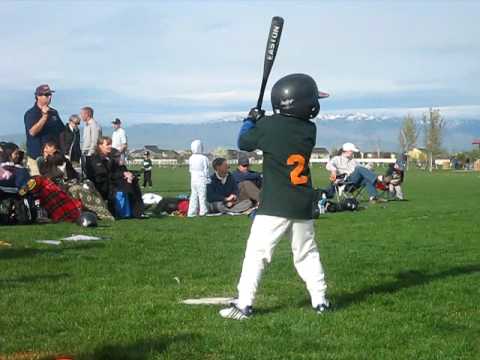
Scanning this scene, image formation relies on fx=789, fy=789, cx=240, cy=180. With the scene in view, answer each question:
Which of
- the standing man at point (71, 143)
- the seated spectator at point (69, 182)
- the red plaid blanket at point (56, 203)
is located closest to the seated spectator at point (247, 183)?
the standing man at point (71, 143)

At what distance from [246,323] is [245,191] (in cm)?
1199

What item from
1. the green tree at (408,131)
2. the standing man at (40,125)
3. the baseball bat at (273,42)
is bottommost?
the green tree at (408,131)

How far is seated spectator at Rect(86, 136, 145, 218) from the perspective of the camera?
1547 cm

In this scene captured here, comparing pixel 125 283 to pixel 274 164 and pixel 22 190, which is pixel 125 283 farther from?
pixel 22 190

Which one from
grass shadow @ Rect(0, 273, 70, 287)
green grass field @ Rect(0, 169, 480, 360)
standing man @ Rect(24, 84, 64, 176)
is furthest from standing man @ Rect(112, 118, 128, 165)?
grass shadow @ Rect(0, 273, 70, 287)

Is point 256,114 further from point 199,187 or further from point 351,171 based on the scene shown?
point 351,171

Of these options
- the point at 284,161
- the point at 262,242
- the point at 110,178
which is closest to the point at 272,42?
the point at 284,161

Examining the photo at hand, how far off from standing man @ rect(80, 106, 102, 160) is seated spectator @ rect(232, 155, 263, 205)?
3325mm

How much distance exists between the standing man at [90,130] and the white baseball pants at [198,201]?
2.55m

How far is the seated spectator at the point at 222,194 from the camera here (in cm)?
1775

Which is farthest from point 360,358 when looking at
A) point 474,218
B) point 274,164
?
point 474,218

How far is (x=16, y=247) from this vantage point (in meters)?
10.2

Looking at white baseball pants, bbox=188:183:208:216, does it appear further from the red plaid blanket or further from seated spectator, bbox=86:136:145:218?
the red plaid blanket

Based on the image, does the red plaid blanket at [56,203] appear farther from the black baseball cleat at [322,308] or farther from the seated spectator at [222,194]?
the black baseball cleat at [322,308]
